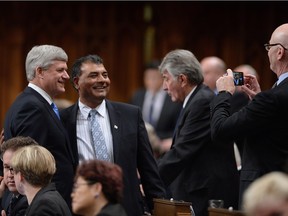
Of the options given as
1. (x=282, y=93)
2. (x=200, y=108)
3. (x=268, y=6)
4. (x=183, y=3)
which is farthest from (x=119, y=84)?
(x=282, y=93)

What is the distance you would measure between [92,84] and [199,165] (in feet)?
3.41

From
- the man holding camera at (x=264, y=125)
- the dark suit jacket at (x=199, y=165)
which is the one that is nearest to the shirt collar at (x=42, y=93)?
the dark suit jacket at (x=199, y=165)

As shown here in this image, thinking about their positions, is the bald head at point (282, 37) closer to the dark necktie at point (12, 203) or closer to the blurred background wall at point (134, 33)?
the dark necktie at point (12, 203)

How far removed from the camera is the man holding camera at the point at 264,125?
5680 millimetres

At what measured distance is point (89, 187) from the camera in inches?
185

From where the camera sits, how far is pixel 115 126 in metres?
6.73

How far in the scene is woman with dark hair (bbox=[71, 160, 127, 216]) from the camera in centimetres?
468

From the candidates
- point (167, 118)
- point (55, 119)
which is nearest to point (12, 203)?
point (55, 119)

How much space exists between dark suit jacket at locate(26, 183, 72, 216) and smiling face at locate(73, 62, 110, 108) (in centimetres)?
135

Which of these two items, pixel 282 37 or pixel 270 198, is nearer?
pixel 270 198

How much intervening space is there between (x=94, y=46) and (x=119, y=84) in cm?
60

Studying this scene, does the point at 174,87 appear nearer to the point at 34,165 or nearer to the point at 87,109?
the point at 87,109

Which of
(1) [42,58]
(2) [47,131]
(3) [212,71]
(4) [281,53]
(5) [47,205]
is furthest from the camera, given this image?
(3) [212,71]

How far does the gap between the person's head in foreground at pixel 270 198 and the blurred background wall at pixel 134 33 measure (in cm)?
842
